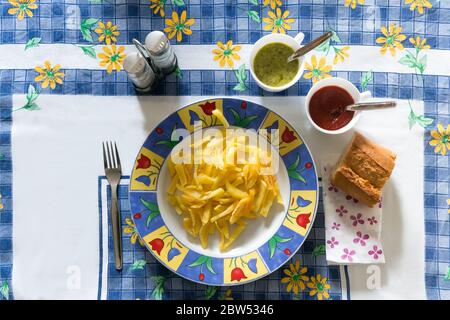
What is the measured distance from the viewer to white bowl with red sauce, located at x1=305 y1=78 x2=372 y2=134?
1.38 m

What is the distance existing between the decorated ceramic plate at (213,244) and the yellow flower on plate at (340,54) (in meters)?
0.28

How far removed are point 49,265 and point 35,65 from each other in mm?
606

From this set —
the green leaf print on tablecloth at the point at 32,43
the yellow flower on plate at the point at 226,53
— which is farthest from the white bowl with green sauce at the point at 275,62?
the green leaf print on tablecloth at the point at 32,43

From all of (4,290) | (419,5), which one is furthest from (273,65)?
(4,290)

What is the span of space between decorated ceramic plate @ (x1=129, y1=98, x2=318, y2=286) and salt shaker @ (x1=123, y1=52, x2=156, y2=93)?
0.40 ft

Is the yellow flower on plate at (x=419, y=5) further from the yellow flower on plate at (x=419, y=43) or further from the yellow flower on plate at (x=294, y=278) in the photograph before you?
the yellow flower on plate at (x=294, y=278)

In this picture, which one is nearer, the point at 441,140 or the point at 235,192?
the point at 235,192

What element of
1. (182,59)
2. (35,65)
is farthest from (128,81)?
(35,65)

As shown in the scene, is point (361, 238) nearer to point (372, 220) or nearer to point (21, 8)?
point (372, 220)

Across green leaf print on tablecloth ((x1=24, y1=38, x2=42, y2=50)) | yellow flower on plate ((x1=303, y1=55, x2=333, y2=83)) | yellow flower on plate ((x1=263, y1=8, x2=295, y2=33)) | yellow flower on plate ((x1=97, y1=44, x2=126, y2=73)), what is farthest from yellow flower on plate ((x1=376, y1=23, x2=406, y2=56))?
green leaf print on tablecloth ((x1=24, y1=38, x2=42, y2=50))

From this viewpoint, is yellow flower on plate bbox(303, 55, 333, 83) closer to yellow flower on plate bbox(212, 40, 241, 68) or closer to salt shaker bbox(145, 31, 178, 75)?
yellow flower on plate bbox(212, 40, 241, 68)

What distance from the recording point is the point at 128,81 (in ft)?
4.81

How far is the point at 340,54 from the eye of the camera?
148cm

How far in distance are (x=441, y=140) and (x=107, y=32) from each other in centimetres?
107
